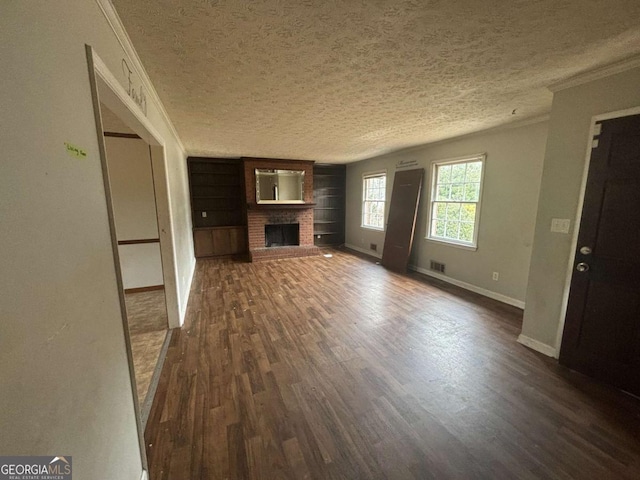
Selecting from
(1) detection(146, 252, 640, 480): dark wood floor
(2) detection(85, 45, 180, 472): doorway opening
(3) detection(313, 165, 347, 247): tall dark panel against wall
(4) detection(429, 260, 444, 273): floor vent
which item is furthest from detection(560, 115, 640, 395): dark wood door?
(3) detection(313, 165, 347, 247): tall dark panel against wall

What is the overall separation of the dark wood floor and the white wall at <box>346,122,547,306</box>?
0.66m

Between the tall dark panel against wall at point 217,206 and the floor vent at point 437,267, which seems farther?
the tall dark panel against wall at point 217,206

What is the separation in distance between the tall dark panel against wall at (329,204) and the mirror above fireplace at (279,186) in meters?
0.91

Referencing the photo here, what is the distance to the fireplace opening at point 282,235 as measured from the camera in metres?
6.34

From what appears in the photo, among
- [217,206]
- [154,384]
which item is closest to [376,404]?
[154,384]

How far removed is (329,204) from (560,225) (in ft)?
18.1

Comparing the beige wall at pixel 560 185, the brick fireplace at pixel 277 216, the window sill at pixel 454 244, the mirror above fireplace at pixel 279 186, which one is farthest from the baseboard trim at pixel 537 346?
the mirror above fireplace at pixel 279 186

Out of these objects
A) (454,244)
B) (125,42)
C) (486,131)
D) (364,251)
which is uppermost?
(486,131)

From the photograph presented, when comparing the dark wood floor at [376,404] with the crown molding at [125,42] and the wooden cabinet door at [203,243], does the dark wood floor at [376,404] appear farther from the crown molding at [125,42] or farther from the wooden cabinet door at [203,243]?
the wooden cabinet door at [203,243]

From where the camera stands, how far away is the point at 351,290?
3889mm

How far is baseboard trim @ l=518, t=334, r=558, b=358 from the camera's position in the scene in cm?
228

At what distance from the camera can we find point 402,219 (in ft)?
16.5

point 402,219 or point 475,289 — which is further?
point 402,219

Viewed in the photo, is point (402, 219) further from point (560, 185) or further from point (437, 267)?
point (560, 185)
